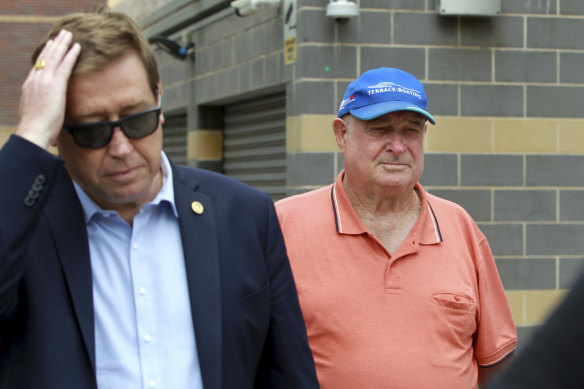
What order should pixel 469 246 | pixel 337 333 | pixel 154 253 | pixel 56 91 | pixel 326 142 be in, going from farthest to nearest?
pixel 326 142 < pixel 469 246 < pixel 337 333 < pixel 154 253 < pixel 56 91

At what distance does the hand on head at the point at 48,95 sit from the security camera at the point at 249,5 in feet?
18.2

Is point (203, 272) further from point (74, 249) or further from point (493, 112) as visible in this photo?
point (493, 112)

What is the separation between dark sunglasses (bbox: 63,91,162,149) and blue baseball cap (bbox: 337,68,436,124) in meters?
1.27

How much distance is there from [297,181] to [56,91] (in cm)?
501

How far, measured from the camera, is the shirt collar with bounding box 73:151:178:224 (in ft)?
7.80

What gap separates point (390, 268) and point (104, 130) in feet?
4.48

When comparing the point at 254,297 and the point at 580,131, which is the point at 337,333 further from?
the point at 580,131

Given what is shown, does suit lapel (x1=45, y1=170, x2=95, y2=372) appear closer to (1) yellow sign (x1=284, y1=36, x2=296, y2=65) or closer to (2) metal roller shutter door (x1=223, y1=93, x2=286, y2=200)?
(1) yellow sign (x1=284, y1=36, x2=296, y2=65)

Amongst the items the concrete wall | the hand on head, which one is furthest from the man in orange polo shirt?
the concrete wall

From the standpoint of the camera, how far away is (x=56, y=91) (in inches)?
87.2

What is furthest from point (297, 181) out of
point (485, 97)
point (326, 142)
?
point (485, 97)

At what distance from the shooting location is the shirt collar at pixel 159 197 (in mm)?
2379

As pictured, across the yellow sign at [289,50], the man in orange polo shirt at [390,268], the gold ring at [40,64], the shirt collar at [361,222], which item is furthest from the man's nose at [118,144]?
the yellow sign at [289,50]

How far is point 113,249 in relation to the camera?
2.38 metres
